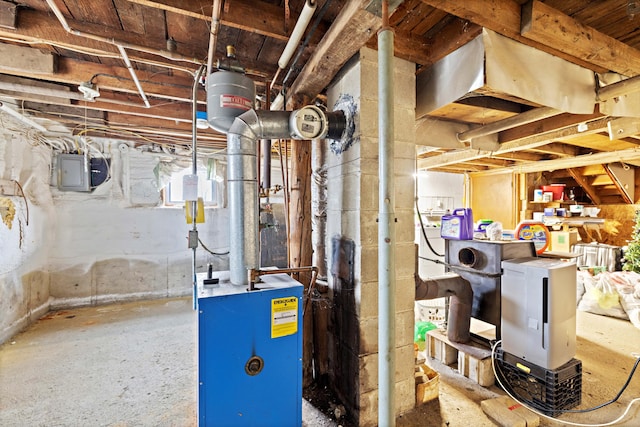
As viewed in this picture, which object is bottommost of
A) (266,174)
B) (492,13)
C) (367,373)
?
(367,373)

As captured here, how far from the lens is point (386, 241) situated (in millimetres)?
1179

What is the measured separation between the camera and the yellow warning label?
1442 millimetres

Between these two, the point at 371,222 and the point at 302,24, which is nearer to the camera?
the point at 302,24

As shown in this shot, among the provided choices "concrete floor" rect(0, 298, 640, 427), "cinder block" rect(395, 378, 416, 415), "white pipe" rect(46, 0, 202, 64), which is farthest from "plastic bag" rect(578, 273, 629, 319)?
"white pipe" rect(46, 0, 202, 64)

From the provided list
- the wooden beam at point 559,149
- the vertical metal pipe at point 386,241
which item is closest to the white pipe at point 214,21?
the vertical metal pipe at point 386,241

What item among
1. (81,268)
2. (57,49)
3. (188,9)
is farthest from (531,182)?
(81,268)

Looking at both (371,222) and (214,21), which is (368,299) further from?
(214,21)

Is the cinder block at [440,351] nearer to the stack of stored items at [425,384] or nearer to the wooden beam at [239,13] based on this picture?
the stack of stored items at [425,384]

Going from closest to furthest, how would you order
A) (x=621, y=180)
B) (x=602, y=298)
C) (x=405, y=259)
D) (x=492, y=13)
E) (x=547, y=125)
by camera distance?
(x=492, y=13), (x=405, y=259), (x=547, y=125), (x=602, y=298), (x=621, y=180)

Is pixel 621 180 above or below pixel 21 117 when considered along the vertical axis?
below

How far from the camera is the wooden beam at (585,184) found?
15.8 ft

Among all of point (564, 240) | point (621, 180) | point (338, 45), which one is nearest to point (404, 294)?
point (338, 45)

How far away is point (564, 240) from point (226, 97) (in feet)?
18.8

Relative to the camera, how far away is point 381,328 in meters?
1.20
